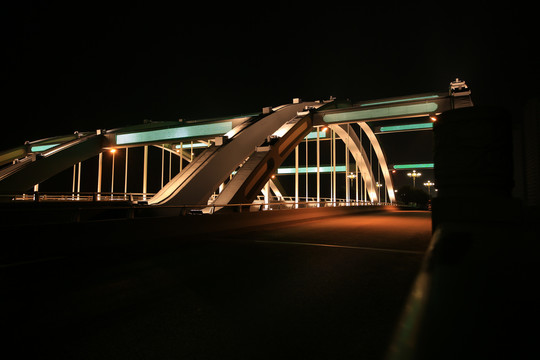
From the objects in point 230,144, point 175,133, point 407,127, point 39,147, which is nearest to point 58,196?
point 39,147

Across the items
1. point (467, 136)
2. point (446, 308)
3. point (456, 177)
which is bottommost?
point (446, 308)

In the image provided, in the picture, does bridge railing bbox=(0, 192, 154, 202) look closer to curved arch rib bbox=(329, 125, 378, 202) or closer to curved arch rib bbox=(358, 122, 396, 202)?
curved arch rib bbox=(329, 125, 378, 202)

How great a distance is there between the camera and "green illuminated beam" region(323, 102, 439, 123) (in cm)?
1891

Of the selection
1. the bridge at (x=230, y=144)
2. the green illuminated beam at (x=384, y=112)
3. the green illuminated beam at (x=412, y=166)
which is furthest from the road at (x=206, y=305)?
the green illuminated beam at (x=412, y=166)

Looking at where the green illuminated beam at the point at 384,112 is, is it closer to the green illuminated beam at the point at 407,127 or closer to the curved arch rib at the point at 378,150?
the curved arch rib at the point at 378,150

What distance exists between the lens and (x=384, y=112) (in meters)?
19.5

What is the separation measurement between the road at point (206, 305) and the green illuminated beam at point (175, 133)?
56.5 feet

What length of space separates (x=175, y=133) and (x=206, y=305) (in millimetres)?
22434

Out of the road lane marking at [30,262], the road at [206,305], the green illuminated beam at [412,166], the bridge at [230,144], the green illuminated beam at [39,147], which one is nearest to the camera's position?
the road at [206,305]

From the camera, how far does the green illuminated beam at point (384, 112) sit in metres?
18.9

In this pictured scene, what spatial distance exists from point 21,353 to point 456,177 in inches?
217

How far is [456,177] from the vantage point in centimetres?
506

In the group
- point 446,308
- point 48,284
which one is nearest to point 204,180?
point 48,284

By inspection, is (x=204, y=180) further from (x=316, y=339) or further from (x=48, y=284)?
(x=316, y=339)
